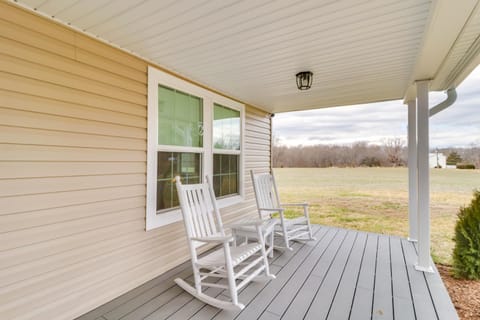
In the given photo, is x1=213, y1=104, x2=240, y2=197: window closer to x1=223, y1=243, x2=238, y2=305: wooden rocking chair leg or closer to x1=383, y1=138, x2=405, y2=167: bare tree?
x1=223, y1=243, x2=238, y2=305: wooden rocking chair leg

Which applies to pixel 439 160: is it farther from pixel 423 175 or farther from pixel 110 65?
pixel 110 65

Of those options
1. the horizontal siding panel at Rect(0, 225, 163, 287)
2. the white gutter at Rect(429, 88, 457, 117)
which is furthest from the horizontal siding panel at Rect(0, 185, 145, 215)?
the white gutter at Rect(429, 88, 457, 117)

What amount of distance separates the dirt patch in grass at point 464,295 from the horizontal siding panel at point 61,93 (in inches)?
144

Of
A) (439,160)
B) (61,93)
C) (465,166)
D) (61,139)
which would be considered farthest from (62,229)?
(465,166)

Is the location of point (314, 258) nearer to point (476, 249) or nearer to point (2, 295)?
point (476, 249)

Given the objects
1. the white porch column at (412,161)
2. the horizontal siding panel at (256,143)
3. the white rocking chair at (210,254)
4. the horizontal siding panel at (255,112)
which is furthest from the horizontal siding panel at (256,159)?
the white porch column at (412,161)

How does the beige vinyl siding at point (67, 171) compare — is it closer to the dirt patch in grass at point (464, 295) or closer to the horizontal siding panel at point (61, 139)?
the horizontal siding panel at point (61, 139)

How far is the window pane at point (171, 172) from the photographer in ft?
8.96

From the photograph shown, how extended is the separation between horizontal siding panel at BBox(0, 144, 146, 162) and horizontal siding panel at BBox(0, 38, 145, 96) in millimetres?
647

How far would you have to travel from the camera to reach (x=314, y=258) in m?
3.10

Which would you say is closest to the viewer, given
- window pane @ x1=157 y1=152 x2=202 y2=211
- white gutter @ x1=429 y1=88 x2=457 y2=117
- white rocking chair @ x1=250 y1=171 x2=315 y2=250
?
window pane @ x1=157 y1=152 x2=202 y2=211

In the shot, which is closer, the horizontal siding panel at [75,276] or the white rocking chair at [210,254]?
the horizontal siding panel at [75,276]

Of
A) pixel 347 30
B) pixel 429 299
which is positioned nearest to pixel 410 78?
pixel 347 30

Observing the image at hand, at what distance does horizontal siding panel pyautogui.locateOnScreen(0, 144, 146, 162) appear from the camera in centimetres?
161
